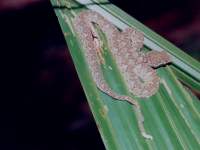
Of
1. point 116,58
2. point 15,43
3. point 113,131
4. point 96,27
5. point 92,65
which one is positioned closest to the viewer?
point 113,131

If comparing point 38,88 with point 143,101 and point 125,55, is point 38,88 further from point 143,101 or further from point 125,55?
point 143,101

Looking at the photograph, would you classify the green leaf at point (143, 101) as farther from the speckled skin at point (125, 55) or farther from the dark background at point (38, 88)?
the dark background at point (38, 88)

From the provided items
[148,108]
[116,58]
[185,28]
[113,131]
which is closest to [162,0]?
[185,28]

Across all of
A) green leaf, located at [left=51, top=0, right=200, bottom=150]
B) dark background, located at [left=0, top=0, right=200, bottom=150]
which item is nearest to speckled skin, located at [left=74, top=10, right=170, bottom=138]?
green leaf, located at [left=51, top=0, right=200, bottom=150]

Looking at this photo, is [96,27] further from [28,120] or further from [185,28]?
[185,28]

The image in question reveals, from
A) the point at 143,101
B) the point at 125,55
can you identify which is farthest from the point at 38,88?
the point at 143,101

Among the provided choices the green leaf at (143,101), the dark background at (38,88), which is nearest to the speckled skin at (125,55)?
the green leaf at (143,101)
